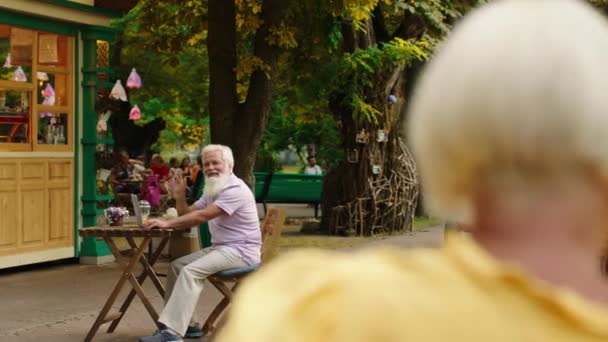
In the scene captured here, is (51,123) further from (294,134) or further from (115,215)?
(294,134)

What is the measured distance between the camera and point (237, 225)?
28.7ft

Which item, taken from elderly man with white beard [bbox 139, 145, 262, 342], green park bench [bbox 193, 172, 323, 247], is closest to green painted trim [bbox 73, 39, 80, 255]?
elderly man with white beard [bbox 139, 145, 262, 342]

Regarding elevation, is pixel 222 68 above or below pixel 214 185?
above

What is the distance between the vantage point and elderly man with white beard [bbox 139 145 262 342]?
8523mm

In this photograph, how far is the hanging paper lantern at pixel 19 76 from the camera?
43.9 ft

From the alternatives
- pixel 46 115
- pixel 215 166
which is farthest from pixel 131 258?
pixel 46 115

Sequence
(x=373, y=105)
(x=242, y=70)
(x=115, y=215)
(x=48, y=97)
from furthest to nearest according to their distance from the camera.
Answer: (x=373, y=105) → (x=48, y=97) → (x=242, y=70) → (x=115, y=215)

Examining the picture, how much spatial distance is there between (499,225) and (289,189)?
75.3 feet

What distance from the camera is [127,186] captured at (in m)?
22.8

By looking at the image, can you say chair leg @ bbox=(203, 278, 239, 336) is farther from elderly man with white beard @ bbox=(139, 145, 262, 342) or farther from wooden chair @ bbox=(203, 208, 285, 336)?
elderly man with white beard @ bbox=(139, 145, 262, 342)

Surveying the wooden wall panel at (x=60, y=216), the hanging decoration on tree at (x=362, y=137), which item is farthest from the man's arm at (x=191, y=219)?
the hanging decoration on tree at (x=362, y=137)

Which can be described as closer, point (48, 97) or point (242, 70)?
point (242, 70)

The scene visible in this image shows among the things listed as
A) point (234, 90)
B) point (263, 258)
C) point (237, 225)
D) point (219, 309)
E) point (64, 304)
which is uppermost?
point (234, 90)

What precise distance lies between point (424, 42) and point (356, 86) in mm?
1315
